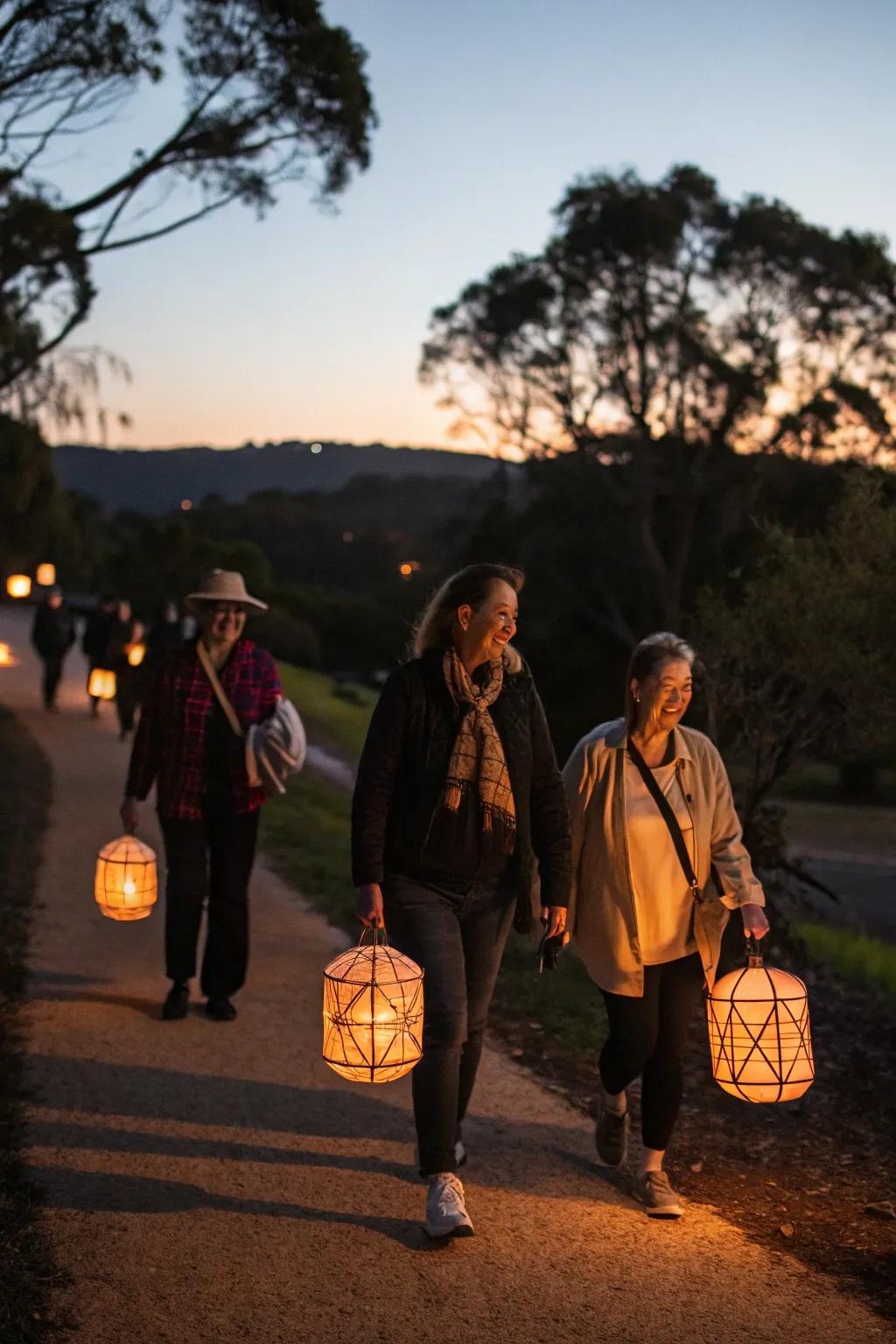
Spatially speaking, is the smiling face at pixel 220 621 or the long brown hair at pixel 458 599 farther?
the smiling face at pixel 220 621

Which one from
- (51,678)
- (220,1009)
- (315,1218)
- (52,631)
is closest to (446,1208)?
(315,1218)

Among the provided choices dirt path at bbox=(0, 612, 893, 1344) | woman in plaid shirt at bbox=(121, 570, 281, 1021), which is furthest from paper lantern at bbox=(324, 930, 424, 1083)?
woman in plaid shirt at bbox=(121, 570, 281, 1021)

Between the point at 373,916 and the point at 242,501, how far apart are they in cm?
10655

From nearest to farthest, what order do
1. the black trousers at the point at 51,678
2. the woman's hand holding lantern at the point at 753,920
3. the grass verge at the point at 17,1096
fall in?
1. the grass verge at the point at 17,1096
2. the woman's hand holding lantern at the point at 753,920
3. the black trousers at the point at 51,678

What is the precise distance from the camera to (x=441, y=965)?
4.41 metres

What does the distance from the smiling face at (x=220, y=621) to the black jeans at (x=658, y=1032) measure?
2.59 metres

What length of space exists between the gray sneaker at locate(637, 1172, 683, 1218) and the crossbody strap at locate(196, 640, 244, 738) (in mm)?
2652

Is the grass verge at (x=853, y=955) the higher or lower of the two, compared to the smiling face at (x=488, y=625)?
lower

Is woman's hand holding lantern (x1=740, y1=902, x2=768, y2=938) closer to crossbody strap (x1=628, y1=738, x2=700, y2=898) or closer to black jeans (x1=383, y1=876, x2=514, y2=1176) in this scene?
crossbody strap (x1=628, y1=738, x2=700, y2=898)

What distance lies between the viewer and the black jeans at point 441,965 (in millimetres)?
4414

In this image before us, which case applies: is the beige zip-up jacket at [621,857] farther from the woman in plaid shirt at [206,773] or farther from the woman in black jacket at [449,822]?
the woman in plaid shirt at [206,773]

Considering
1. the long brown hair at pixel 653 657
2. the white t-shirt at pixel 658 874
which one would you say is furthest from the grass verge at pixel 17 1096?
the long brown hair at pixel 653 657

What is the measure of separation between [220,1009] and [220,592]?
192cm

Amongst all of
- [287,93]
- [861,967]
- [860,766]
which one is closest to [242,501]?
[860,766]
